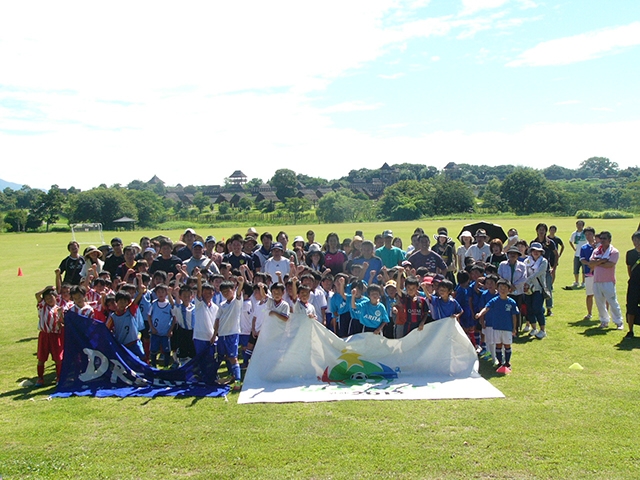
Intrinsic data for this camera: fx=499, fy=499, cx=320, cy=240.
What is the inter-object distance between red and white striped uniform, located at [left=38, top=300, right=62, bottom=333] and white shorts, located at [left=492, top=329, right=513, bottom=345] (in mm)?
6976

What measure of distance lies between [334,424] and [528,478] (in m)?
2.18

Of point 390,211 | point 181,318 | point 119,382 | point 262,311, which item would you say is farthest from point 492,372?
point 390,211

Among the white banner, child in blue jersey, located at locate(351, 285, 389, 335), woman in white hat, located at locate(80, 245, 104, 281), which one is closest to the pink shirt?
the white banner

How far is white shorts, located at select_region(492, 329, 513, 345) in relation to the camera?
26.2 feet

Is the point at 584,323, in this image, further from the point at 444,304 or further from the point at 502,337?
the point at 444,304

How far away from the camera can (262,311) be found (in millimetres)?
8125

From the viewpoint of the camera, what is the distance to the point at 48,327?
776 centimetres

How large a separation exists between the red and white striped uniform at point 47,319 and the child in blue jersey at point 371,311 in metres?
4.68

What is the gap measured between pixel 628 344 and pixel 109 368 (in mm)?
8912

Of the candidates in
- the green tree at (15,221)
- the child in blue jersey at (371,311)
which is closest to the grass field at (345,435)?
the child in blue jersey at (371,311)

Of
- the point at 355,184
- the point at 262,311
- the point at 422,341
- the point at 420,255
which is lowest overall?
the point at 422,341

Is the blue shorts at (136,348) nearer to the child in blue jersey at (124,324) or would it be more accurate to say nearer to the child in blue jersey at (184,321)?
the child in blue jersey at (124,324)

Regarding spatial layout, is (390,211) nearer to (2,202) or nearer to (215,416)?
(215,416)

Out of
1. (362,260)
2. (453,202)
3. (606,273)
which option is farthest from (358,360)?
(453,202)
